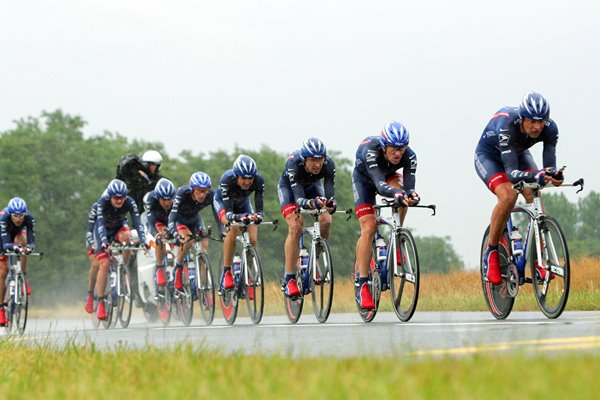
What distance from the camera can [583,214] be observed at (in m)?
151

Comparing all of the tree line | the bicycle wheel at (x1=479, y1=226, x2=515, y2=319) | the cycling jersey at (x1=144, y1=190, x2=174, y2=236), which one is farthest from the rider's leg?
the tree line

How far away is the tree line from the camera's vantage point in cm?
7162

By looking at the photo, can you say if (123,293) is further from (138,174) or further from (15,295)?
(138,174)

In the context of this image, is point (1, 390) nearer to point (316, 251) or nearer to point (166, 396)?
point (166, 396)

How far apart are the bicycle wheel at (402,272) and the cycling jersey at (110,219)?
8.51 metres

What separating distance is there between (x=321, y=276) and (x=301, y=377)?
854 centimetres

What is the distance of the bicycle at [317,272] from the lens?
1484cm

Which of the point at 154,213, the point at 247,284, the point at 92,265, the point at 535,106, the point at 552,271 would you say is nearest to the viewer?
the point at 535,106

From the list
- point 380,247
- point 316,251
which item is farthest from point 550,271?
point 316,251

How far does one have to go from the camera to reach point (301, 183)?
1544 cm

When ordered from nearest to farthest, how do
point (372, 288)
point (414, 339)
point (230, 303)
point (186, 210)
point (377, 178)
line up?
point (414, 339) → point (377, 178) → point (372, 288) → point (230, 303) → point (186, 210)

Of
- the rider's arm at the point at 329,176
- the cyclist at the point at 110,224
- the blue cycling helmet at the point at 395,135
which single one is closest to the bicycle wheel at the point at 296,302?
the rider's arm at the point at 329,176

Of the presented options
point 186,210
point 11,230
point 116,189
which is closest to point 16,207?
point 11,230

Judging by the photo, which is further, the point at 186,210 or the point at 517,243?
the point at 186,210
